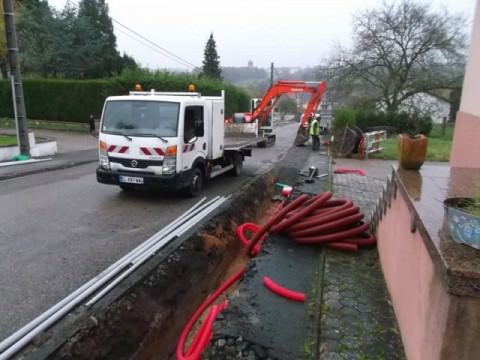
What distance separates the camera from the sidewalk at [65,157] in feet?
37.8

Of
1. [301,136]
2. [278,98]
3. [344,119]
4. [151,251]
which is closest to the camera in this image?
[151,251]

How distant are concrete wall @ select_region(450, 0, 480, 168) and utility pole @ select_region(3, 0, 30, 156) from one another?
13605 mm

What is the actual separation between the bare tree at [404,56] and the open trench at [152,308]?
28.0 m

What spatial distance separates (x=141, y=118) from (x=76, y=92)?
2038cm

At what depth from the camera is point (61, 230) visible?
21.2 ft

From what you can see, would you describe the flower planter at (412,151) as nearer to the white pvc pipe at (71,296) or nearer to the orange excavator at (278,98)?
the white pvc pipe at (71,296)

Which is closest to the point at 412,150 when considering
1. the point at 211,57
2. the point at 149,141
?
the point at 149,141

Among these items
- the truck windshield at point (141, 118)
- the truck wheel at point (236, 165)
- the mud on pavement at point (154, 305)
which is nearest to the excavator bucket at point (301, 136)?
the truck wheel at point (236, 165)

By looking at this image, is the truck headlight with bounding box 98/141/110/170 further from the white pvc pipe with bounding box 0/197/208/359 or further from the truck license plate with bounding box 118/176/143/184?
the white pvc pipe with bounding box 0/197/208/359

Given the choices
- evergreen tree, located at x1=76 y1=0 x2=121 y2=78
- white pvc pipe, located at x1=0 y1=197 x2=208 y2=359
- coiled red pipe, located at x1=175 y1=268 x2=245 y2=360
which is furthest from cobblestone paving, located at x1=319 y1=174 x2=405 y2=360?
evergreen tree, located at x1=76 y1=0 x2=121 y2=78

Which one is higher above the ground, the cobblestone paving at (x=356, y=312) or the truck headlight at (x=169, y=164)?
the truck headlight at (x=169, y=164)

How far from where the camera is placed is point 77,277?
188 inches

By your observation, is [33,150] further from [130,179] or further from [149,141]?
[149,141]

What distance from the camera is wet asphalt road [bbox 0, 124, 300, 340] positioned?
443 cm
